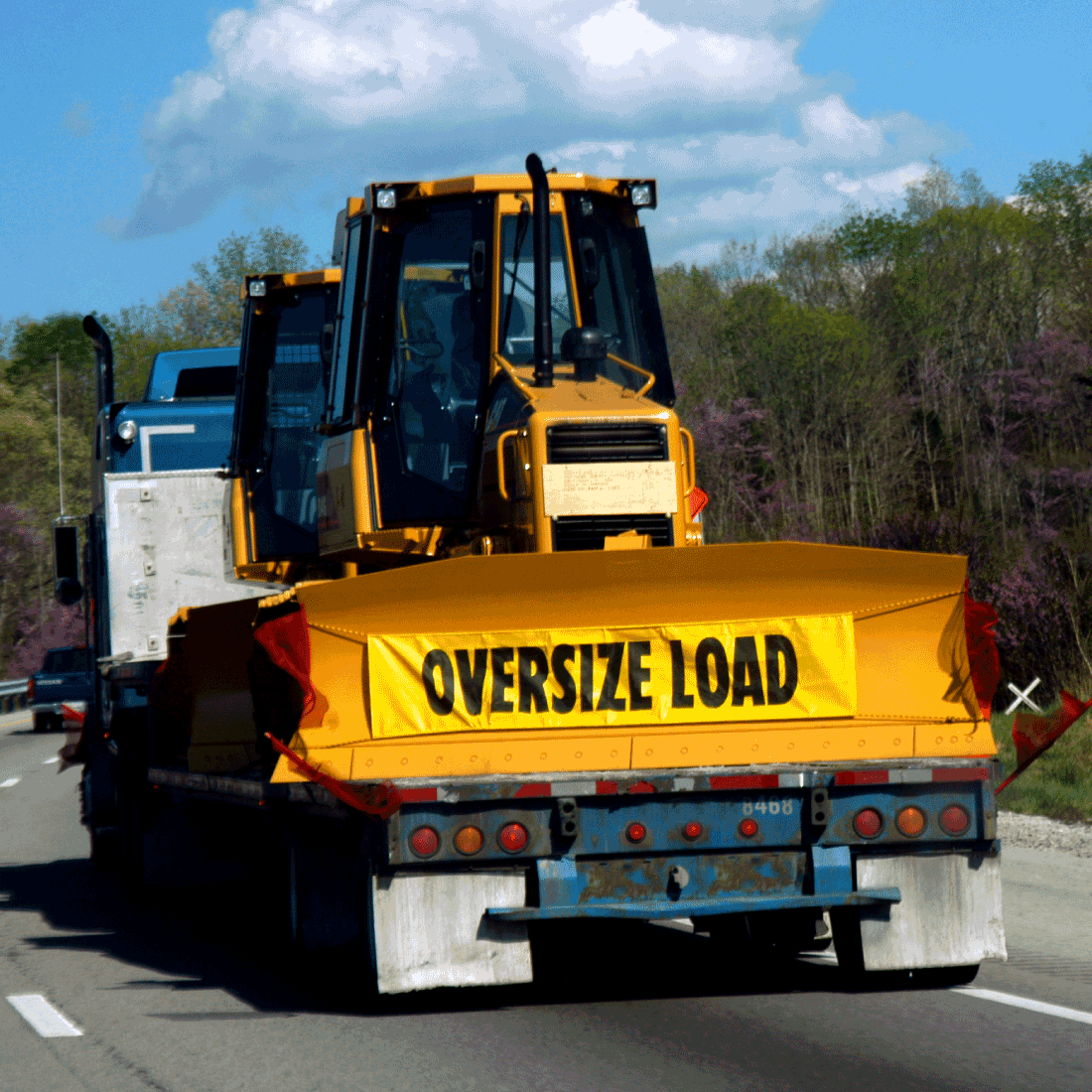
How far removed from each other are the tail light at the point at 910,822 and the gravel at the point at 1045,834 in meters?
5.31

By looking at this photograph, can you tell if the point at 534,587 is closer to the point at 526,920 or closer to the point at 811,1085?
the point at 526,920

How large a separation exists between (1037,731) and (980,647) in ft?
1.66

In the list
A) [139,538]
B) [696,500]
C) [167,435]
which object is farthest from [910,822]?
[167,435]

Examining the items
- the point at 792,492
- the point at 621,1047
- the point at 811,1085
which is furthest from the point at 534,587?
the point at 792,492

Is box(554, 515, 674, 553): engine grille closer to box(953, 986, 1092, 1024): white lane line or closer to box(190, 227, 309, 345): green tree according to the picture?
box(953, 986, 1092, 1024): white lane line

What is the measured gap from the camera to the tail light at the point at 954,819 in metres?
6.95

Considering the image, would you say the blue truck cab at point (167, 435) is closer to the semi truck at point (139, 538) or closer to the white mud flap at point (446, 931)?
the semi truck at point (139, 538)

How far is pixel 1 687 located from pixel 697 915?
137 feet

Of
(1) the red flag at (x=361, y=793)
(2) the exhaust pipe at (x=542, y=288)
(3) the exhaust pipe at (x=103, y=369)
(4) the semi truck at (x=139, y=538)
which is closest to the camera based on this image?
(1) the red flag at (x=361, y=793)

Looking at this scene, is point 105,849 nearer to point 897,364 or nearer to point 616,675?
point 616,675

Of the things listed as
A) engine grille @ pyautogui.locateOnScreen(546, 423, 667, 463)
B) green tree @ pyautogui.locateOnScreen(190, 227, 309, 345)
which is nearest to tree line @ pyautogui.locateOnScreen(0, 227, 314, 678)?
green tree @ pyautogui.locateOnScreen(190, 227, 309, 345)

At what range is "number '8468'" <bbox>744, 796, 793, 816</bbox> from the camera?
6938 millimetres

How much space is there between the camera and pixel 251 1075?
611cm

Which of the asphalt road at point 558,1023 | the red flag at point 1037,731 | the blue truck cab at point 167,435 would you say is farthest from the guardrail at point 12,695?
the red flag at point 1037,731
